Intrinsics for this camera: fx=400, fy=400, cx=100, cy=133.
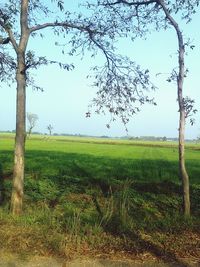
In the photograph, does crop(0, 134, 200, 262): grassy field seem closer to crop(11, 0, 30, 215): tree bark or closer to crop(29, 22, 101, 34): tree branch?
crop(11, 0, 30, 215): tree bark

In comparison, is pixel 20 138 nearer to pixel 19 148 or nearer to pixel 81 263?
pixel 19 148

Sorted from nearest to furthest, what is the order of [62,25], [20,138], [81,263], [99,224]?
[81,263], [99,224], [20,138], [62,25]

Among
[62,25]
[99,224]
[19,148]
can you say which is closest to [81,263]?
[99,224]

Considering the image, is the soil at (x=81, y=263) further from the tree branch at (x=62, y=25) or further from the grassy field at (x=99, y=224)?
the tree branch at (x=62, y=25)

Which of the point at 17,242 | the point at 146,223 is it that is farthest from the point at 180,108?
the point at 17,242

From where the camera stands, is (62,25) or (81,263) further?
(62,25)

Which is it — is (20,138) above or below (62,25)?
below

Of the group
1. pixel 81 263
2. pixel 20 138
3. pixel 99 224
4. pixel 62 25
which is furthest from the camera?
pixel 62 25

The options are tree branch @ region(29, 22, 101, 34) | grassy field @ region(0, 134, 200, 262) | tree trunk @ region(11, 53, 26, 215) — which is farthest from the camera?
tree branch @ region(29, 22, 101, 34)

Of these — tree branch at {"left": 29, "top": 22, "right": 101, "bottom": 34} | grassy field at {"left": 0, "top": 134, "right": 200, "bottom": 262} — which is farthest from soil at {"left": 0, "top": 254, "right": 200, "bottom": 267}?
tree branch at {"left": 29, "top": 22, "right": 101, "bottom": 34}

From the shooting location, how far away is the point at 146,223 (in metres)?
9.90

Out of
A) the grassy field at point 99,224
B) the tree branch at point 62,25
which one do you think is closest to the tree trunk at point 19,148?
the grassy field at point 99,224

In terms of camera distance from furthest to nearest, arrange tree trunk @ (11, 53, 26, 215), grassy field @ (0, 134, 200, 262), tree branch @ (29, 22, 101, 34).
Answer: tree branch @ (29, 22, 101, 34) < tree trunk @ (11, 53, 26, 215) < grassy field @ (0, 134, 200, 262)

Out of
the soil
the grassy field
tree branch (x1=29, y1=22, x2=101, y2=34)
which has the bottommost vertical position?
the soil
